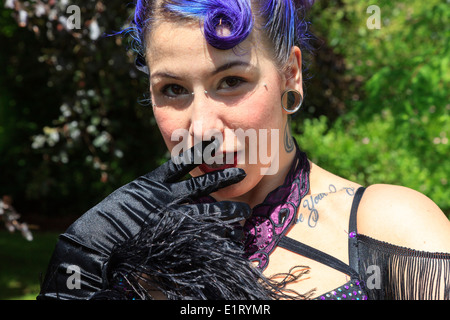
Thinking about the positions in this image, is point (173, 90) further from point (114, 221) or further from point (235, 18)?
point (114, 221)

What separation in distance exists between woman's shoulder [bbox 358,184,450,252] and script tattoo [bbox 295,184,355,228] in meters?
0.17

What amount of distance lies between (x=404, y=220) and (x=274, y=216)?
0.49 m

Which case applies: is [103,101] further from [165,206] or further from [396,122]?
[165,206]

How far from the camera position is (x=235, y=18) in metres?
1.76

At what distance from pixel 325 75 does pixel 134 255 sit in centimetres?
556

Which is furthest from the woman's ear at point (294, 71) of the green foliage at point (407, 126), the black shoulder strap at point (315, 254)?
the green foliage at point (407, 126)

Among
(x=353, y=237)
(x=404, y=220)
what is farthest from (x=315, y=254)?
(x=404, y=220)

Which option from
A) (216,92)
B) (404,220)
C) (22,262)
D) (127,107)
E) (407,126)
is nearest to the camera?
(404,220)

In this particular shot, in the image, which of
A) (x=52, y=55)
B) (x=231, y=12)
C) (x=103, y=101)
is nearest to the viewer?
(x=231, y=12)

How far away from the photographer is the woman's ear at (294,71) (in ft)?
6.44

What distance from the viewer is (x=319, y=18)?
654cm

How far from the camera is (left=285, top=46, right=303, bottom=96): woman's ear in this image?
6.44 ft

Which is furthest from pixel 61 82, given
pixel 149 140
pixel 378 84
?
pixel 378 84

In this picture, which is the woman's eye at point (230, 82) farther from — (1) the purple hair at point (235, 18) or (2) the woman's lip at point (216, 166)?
(2) the woman's lip at point (216, 166)
